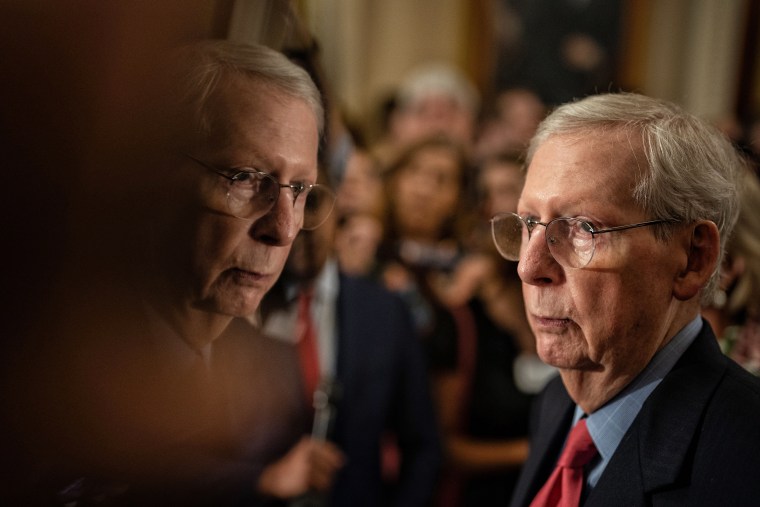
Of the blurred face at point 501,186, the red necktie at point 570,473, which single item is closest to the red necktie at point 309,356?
the red necktie at point 570,473

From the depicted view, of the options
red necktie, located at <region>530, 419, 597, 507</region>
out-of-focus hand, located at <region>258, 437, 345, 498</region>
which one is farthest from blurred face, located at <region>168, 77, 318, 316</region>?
out-of-focus hand, located at <region>258, 437, 345, 498</region>

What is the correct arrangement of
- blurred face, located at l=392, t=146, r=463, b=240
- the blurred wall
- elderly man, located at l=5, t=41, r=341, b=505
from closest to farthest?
elderly man, located at l=5, t=41, r=341, b=505 → blurred face, located at l=392, t=146, r=463, b=240 → the blurred wall

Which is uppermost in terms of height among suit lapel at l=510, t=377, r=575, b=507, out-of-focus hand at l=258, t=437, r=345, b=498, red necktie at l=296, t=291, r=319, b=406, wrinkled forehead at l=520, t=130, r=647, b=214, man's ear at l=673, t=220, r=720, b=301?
wrinkled forehead at l=520, t=130, r=647, b=214

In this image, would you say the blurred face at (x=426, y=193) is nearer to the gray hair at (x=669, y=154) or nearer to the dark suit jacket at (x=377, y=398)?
the dark suit jacket at (x=377, y=398)

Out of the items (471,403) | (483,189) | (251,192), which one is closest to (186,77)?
(251,192)

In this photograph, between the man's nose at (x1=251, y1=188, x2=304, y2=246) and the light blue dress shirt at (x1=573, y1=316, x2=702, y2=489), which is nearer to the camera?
the man's nose at (x1=251, y1=188, x2=304, y2=246)

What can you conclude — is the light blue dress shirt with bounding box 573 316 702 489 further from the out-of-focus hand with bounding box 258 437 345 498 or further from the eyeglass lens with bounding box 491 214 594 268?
the out-of-focus hand with bounding box 258 437 345 498

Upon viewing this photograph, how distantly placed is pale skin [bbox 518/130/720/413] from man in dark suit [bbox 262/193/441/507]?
3.54ft

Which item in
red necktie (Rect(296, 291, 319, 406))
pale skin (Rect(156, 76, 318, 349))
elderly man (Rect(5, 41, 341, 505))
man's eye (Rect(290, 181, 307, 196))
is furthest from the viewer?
red necktie (Rect(296, 291, 319, 406))

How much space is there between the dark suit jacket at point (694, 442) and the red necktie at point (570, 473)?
0.03m

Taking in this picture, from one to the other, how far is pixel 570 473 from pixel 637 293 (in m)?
0.31

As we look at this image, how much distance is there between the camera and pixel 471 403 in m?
2.72

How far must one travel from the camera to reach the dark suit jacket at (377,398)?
91.8 inches

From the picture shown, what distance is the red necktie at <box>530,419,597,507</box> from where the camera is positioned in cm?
113
